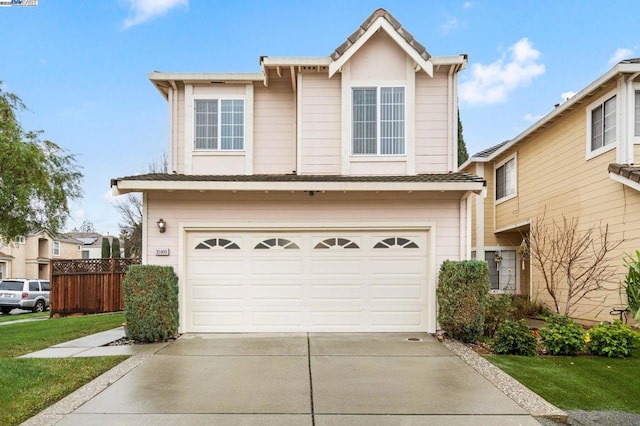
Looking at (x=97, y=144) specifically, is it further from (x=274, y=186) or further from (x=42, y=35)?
(x=274, y=186)

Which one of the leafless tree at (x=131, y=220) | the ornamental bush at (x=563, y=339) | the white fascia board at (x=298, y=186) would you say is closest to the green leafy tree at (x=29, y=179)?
the white fascia board at (x=298, y=186)

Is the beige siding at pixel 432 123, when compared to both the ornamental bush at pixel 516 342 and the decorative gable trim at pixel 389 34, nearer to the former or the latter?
the decorative gable trim at pixel 389 34

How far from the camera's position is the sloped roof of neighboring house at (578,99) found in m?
9.08

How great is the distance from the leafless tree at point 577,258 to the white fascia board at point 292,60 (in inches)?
252

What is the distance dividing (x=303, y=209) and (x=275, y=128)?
2183 millimetres

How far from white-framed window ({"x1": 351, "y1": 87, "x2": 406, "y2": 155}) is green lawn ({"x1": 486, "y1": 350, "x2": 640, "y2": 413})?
4701 millimetres

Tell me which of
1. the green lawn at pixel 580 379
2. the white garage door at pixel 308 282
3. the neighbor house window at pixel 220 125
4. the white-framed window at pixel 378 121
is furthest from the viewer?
the neighbor house window at pixel 220 125

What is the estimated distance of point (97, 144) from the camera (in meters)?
19.7

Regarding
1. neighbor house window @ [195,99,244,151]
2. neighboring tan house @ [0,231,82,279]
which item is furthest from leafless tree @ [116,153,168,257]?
neighbor house window @ [195,99,244,151]

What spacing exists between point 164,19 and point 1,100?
599 cm

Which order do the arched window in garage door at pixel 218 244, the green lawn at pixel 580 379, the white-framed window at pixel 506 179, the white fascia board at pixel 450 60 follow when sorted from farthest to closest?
the white-framed window at pixel 506 179 < the white fascia board at pixel 450 60 < the arched window in garage door at pixel 218 244 < the green lawn at pixel 580 379

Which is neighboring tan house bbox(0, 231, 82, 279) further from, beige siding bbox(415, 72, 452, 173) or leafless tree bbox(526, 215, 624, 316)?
leafless tree bbox(526, 215, 624, 316)

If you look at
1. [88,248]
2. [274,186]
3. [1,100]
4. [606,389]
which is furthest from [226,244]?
[88,248]

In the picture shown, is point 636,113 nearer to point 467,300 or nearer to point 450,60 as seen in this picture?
point 450,60
